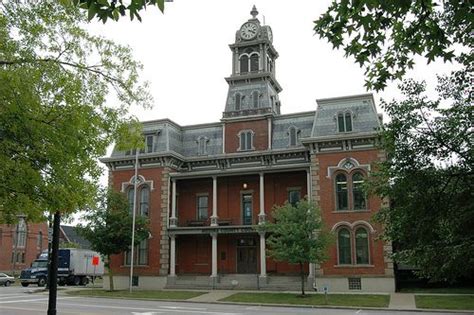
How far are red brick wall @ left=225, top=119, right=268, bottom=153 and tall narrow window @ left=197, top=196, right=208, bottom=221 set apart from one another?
14.2ft

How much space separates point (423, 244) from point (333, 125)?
969 inches

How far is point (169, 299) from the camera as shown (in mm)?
28875

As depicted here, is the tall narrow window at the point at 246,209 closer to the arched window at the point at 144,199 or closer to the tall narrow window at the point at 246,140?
the tall narrow window at the point at 246,140

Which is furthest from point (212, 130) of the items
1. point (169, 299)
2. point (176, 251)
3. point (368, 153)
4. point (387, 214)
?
point (387, 214)

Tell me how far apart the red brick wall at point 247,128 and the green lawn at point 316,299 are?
1303 centimetres

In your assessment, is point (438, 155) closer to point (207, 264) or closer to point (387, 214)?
point (387, 214)

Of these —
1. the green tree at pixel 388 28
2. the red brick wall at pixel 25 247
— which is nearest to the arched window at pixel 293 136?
the green tree at pixel 388 28

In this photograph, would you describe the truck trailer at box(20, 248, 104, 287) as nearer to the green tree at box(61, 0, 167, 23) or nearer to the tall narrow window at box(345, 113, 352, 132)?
the tall narrow window at box(345, 113, 352, 132)

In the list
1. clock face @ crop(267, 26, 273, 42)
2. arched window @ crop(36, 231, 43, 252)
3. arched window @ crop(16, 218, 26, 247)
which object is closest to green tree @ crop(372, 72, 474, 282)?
clock face @ crop(267, 26, 273, 42)

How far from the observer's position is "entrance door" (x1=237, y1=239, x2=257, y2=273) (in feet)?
122

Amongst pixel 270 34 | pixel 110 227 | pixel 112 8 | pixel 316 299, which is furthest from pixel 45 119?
pixel 270 34

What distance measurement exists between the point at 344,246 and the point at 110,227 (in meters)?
16.1

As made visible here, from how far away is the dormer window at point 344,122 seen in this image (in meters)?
34.4

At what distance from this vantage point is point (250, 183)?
126 ft
